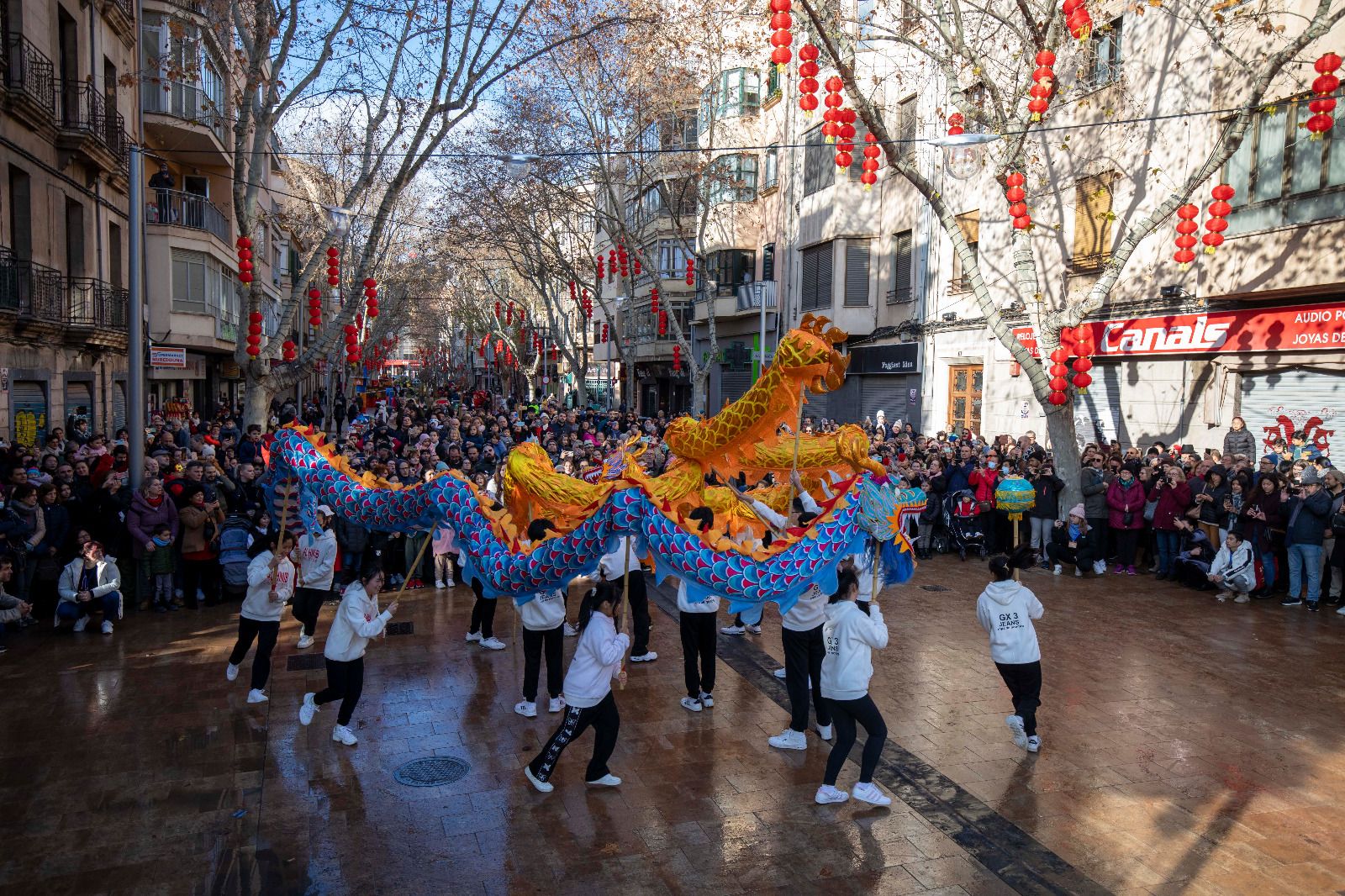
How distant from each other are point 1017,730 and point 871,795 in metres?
1.78

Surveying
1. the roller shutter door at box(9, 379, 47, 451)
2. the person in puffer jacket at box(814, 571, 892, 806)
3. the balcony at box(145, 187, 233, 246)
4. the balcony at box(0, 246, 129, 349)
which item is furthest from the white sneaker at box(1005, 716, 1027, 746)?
the balcony at box(145, 187, 233, 246)

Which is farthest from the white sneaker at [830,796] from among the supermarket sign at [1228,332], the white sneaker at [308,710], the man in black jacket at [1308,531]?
the supermarket sign at [1228,332]

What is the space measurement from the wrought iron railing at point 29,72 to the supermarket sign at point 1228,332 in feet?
55.0

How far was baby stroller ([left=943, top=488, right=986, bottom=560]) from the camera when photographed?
14.9m

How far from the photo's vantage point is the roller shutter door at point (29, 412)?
15523mm

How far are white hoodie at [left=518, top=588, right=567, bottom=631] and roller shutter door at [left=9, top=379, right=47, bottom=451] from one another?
38.0 feet

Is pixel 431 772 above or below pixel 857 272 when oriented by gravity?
below

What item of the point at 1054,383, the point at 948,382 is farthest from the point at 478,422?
the point at 1054,383

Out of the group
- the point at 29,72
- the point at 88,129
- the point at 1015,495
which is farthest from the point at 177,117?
the point at 1015,495

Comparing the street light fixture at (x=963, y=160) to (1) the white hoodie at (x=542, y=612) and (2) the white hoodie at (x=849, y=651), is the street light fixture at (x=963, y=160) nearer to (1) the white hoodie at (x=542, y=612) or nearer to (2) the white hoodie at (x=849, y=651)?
(1) the white hoodie at (x=542, y=612)

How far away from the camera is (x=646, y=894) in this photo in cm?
519

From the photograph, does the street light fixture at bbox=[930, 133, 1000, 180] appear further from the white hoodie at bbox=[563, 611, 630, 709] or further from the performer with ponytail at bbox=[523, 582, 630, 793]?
the white hoodie at bbox=[563, 611, 630, 709]

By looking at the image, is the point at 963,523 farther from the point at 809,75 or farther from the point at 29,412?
the point at 29,412

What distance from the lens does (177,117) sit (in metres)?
22.0
